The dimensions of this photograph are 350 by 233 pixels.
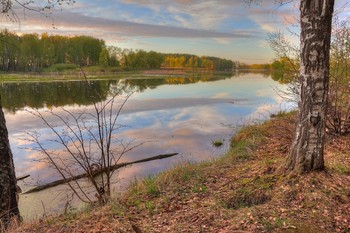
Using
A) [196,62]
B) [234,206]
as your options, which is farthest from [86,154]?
[196,62]

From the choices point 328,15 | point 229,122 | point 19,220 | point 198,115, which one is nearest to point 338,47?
point 328,15

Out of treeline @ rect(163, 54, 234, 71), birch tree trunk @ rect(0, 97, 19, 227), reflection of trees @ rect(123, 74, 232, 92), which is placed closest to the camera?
birch tree trunk @ rect(0, 97, 19, 227)

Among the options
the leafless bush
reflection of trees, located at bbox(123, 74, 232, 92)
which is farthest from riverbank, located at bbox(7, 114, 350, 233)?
reflection of trees, located at bbox(123, 74, 232, 92)

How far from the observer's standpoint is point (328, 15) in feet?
17.4

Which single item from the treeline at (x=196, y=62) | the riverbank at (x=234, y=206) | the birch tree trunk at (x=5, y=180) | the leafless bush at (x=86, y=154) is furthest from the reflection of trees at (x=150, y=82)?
the treeline at (x=196, y=62)

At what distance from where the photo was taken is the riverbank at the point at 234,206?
186 inches

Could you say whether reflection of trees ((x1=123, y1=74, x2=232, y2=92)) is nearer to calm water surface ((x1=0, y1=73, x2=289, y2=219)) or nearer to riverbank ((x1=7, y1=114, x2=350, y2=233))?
calm water surface ((x1=0, y1=73, x2=289, y2=219))

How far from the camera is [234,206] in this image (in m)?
5.55

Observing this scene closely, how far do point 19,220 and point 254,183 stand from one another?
5034mm

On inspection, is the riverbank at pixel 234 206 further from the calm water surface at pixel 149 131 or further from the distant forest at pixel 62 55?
the distant forest at pixel 62 55

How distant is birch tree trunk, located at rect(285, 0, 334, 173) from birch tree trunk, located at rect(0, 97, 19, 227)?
588 cm

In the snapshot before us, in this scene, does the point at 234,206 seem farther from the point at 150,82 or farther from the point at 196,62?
the point at 196,62

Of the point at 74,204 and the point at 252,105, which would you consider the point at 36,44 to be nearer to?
the point at 252,105

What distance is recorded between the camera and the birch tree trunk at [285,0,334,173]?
17.5 feet
